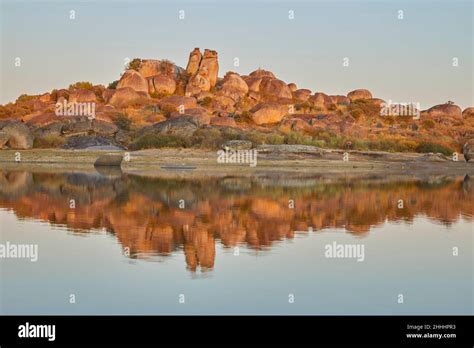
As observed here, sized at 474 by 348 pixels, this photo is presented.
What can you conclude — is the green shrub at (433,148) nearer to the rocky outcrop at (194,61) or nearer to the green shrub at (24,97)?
the rocky outcrop at (194,61)

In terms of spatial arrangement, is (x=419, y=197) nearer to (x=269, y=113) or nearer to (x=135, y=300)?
(x=135, y=300)

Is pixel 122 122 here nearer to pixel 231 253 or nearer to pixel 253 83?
pixel 253 83

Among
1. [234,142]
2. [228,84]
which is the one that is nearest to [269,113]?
[228,84]

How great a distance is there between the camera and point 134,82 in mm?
53406

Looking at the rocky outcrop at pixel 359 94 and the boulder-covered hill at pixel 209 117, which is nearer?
the boulder-covered hill at pixel 209 117

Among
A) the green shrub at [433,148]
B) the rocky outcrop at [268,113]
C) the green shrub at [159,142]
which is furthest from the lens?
the rocky outcrop at [268,113]

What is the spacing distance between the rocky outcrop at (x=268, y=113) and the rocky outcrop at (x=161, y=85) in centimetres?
843

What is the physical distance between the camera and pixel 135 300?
675 centimetres

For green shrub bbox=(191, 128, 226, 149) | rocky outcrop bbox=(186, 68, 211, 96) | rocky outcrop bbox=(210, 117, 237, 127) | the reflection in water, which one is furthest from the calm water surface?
rocky outcrop bbox=(186, 68, 211, 96)

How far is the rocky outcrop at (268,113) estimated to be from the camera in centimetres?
4784

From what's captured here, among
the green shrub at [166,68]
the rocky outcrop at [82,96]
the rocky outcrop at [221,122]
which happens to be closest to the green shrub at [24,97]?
the rocky outcrop at [82,96]

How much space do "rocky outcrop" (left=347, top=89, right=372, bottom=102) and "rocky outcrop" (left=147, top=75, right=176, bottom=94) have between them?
1842 centimetres

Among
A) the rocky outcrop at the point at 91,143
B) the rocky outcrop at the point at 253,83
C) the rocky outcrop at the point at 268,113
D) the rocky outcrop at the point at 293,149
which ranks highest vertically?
the rocky outcrop at the point at 253,83
